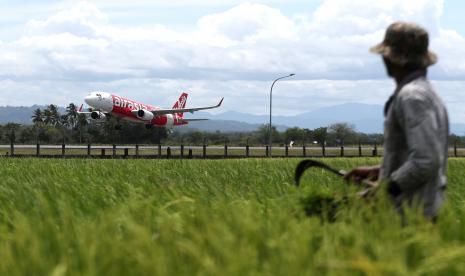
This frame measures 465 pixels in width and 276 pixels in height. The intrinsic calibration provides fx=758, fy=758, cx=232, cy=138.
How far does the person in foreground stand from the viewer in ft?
13.2

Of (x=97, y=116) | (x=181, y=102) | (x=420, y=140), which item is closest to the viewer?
(x=420, y=140)

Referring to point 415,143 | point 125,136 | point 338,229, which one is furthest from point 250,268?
point 125,136

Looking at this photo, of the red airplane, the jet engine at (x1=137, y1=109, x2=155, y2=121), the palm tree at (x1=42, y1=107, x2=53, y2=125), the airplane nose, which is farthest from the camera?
the palm tree at (x1=42, y1=107, x2=53, y2=125)

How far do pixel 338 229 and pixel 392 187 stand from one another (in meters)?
0.47

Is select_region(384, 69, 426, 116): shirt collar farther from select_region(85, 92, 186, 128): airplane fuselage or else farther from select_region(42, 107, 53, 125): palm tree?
select_region(42, 107, 53, 125): palm tree

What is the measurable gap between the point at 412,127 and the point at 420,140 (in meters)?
0.08

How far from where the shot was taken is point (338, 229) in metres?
3.99

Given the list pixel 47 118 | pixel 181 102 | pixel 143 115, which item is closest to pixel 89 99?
pixel 143 115

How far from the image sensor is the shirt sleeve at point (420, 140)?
13.1 ft

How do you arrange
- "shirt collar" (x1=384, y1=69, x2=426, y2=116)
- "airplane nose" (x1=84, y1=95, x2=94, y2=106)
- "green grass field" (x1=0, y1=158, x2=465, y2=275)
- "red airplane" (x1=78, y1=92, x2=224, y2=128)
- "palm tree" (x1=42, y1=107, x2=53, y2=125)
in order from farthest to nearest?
1. "palm tree" (x1=42, y1=107, x2=53, y2=125)
2. "airplane nose" (x1=84, y1=95, x2=94, y2=106)
3. "red airplane" (x1=78, y1=92, x2=224, y2=128)
4. "shirt collar" (x1=384, y1=69, x2=426, y2=116)
5. "green grass field" (x1=0, y1=158, x2=465, y2=275)

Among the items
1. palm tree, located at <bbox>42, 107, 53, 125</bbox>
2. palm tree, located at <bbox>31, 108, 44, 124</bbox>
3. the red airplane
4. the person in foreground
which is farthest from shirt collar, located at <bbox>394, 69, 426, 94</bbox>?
palm tree, located at <bbox>31, 108, 44, 124</bbox>

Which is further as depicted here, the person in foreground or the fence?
the fence

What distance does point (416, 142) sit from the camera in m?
4.00

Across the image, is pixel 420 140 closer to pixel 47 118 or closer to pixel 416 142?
pixel 416 142
